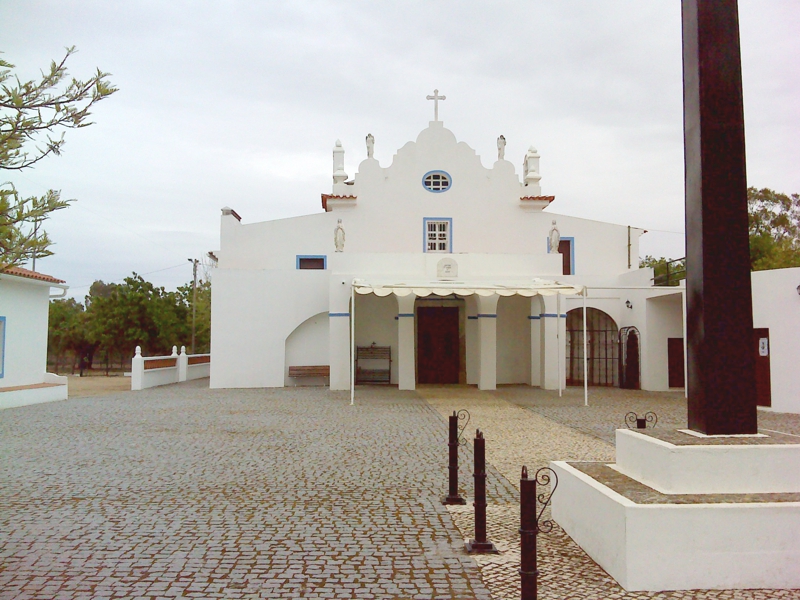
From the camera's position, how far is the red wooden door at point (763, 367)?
14.7 metres

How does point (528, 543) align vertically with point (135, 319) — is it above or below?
below

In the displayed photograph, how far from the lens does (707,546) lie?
14.4 feet

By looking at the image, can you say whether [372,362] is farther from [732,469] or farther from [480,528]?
[732,469]

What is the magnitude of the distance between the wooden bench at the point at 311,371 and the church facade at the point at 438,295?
0.15 feet

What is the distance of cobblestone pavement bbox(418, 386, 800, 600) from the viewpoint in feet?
14.5

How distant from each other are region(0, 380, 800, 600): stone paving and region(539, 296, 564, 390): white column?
5687 millimetres

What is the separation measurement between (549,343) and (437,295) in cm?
341

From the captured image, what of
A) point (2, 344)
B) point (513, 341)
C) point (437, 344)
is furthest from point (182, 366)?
point (513, 341)

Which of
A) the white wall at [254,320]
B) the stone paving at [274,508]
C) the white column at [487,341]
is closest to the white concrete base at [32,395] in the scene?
the stone paving at [274,508]

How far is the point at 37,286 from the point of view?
710 inches

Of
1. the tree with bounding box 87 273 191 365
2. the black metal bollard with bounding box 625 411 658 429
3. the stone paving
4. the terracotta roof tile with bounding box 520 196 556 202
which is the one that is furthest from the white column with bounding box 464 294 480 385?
the tree with bounding box 87 273 191 365

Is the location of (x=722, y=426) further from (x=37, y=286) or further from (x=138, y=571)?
(x=37, y=286)

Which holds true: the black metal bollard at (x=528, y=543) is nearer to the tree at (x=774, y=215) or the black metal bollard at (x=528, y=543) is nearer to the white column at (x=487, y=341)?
the white column at (x=487, y=341)

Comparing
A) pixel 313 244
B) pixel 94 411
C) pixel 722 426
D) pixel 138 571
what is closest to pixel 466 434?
pixel 722 426
